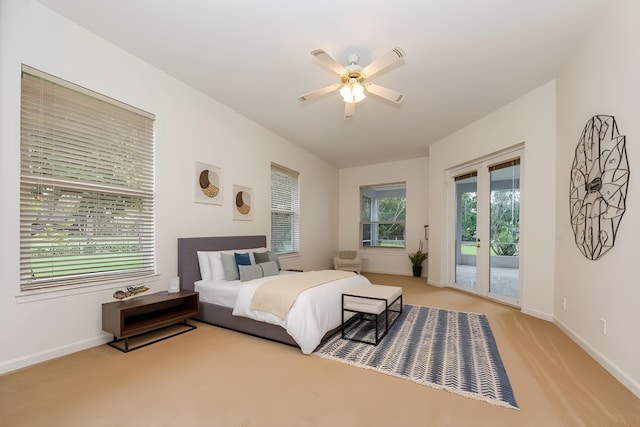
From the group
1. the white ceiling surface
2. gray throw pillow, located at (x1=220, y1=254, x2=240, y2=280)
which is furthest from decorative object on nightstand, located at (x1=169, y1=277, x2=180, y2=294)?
the white ceiling surface

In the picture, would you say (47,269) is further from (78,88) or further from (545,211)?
(545,211)

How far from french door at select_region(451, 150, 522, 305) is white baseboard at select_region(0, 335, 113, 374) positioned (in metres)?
5.29

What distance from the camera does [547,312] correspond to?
3578mm

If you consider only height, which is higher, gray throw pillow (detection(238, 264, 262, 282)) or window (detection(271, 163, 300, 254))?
window (detection(271, 163, 300, 254))

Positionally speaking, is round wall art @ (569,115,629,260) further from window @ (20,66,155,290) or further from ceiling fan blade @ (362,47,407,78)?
window @ (20,66,155,290)

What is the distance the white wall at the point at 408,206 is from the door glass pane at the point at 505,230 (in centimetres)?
219

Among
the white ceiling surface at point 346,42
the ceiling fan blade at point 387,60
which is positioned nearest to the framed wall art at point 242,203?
the white ceiling surface at point 346,42

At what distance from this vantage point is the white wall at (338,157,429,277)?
22.8 feet

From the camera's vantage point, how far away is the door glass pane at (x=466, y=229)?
16.9 feet

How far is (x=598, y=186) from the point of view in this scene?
2500 millimetres

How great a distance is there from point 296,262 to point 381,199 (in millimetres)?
3184

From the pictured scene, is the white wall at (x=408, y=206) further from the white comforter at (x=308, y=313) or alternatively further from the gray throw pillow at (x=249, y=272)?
the gray throw pillow at (x=249, y=272)

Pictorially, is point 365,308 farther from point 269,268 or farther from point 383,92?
point 383,92

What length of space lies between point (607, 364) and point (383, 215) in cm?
554
